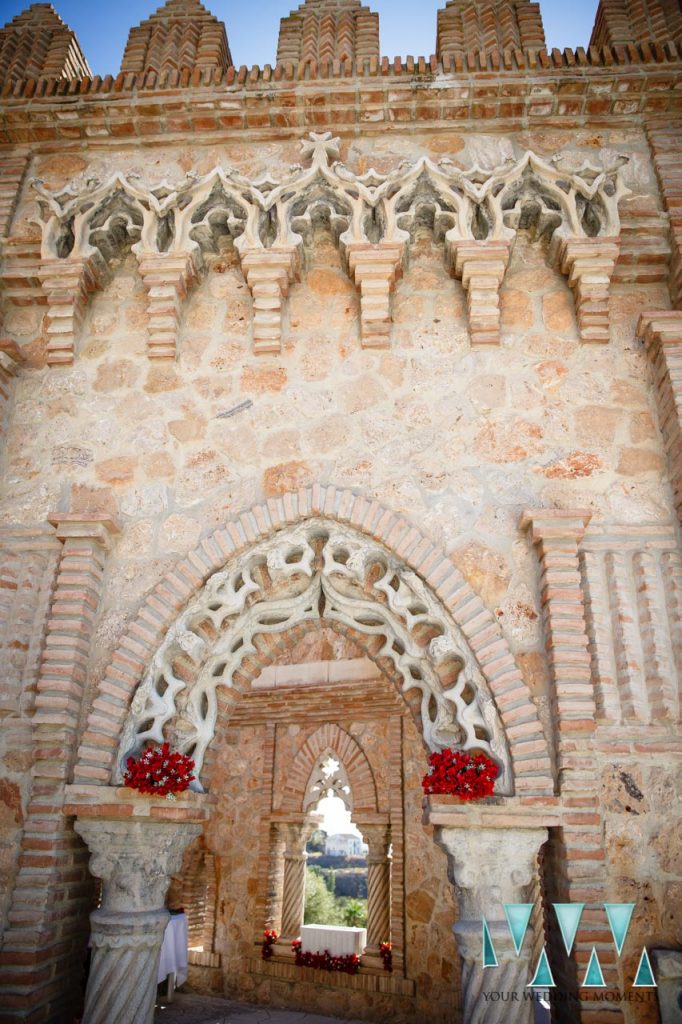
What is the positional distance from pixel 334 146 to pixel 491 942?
15.3 ft

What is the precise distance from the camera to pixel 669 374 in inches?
161

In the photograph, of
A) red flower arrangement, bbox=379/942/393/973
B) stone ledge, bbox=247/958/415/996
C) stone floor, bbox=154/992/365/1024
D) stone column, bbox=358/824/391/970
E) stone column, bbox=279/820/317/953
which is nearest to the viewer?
stone floor, bbox=154/992/365/1024

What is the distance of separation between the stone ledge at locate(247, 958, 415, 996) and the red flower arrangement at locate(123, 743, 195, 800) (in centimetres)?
558

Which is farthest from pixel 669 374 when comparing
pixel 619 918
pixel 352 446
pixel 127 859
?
pixel 127 859

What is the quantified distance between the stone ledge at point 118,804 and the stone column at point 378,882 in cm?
549

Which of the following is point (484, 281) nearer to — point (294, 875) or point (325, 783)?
point (325, 783)

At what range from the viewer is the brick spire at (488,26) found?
534 cm

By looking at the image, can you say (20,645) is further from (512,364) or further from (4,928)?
(512,364)

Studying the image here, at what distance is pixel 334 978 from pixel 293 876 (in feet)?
4.46

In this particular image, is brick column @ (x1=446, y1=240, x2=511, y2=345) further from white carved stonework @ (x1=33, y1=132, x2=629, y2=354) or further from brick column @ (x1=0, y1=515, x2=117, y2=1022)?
brick column @ (x1=0, y1=515, x2=117, y2=1022)

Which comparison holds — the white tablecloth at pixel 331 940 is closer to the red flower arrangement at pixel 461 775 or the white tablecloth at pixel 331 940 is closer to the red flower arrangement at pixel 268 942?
the red flower arrangement at pixel 268 942

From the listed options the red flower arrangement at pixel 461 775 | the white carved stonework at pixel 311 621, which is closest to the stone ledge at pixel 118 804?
the white carved stonework at pixel 311 621

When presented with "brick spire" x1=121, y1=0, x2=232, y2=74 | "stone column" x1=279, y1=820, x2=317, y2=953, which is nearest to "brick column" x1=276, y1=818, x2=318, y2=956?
"stone column" x1=279, y1=820, x2=317, y2=953

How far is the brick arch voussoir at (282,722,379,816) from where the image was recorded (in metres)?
8.75
